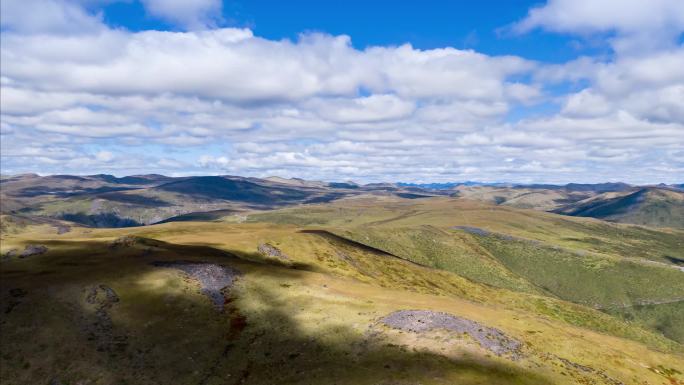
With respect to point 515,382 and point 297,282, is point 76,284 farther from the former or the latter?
point 515,382

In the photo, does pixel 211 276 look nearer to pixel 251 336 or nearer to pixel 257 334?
pixel 257 334

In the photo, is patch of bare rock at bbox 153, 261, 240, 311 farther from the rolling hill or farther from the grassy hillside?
the grassy hillside

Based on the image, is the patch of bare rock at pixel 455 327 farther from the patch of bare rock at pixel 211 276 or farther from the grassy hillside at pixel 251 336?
the patch of bare rock at pixel 211 276

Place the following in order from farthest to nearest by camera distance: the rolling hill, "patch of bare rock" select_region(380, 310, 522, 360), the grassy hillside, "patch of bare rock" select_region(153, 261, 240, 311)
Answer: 1. "patch of bare rock" select_region(153, 261, 240, 311)
2. "patch of bare rock" select_region(380, 310, 522, 360)
3. the rolling hill
4. the grassy hillside

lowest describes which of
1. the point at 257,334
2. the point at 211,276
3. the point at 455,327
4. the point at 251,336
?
the point at 251,336

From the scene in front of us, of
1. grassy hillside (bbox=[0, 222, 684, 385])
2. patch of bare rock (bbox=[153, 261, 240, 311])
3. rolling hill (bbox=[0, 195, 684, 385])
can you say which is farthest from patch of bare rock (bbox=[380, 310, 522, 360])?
patch of bare rock (bbox=[153, 261, 240, 311])

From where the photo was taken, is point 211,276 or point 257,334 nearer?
point 257,334

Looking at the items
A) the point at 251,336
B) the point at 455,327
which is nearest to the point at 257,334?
the point at 251,336

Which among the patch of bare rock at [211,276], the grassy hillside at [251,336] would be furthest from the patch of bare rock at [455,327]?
the patch of bare rock at [211,276]

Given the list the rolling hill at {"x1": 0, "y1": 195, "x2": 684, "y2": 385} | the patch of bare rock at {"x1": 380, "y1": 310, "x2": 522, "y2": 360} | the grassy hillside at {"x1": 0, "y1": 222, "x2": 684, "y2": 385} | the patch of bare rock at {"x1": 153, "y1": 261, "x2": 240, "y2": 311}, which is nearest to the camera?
the grassy hillside at {"x1": 0, "y1": 222, "x2": 684, "y2": 385}

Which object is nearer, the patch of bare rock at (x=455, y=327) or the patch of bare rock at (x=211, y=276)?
the patch of bare rock at (x=455, y=327)

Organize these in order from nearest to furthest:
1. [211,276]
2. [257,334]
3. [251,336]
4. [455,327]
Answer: [455,327], [251,336], [257,334], [211,276]
